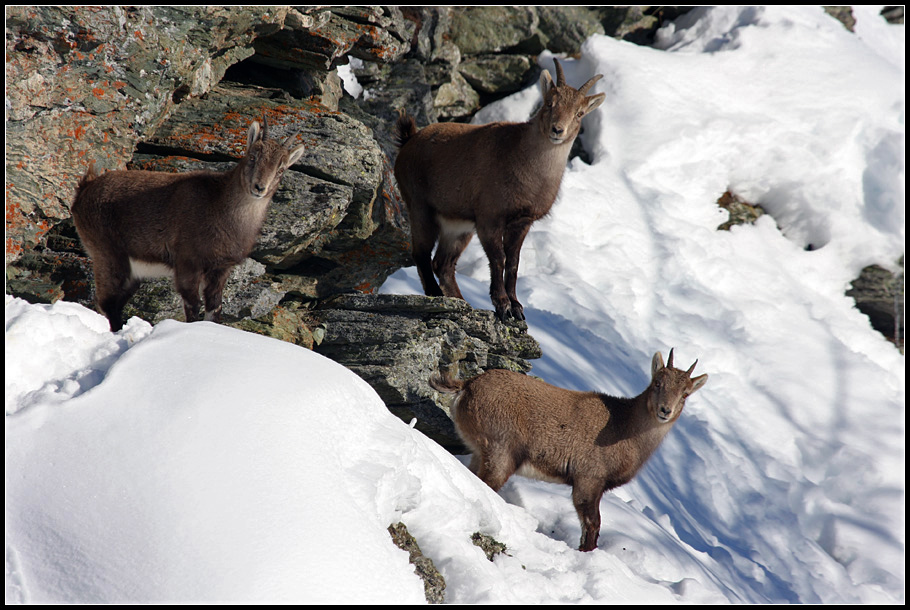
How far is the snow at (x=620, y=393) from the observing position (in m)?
3.23

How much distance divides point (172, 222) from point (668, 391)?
4253 millimetres

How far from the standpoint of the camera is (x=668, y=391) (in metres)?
6.27

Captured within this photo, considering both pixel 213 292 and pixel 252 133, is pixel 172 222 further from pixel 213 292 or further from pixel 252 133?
pixel 252 133

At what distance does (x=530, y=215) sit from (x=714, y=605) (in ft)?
13.3

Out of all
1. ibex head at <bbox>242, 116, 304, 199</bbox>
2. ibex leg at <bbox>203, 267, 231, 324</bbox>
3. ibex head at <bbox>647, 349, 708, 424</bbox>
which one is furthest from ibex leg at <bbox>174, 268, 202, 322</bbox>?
ibex head at <bbox>647, 349, 708, 424</bbox>

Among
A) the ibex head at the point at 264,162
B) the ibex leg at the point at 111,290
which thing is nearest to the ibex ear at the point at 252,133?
the ibex head at the point at 264,162

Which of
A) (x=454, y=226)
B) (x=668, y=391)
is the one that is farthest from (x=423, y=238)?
(x=668, y=391)

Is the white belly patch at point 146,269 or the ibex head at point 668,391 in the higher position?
the white belly patch at point 146,269

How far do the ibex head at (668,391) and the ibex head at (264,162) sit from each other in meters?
3.54

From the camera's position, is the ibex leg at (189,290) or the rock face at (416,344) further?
the rock face at (416,344)

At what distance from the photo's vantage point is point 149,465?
332 centimetres

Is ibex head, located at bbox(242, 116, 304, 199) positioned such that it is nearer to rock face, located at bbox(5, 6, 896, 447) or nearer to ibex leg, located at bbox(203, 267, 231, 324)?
ibex leg, located at bbox(203, 267, 231, 324)

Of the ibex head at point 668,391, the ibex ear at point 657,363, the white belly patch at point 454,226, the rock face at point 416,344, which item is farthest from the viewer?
the white belly patch at point 454,226

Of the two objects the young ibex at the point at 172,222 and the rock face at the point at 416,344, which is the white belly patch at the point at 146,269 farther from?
the rock face at the point at 416,344
